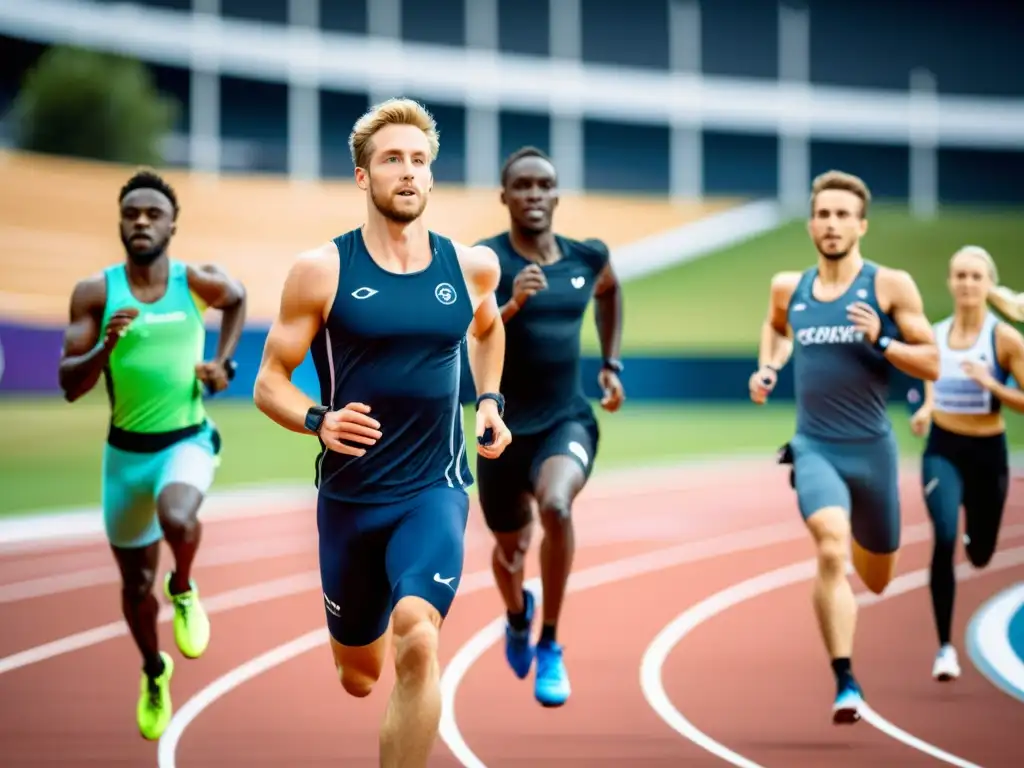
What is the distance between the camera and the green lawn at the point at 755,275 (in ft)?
111

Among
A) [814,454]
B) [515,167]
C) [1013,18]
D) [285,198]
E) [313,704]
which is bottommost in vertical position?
[313,704]

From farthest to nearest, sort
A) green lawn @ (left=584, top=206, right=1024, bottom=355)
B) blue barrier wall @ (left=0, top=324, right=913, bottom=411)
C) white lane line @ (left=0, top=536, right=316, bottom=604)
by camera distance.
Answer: green lawn @ (left=584, top=206, right=1024, bottom=355) → blue barrier wall @ (left=0, top=324, right=913, bottom=411) → white lane line @ (left=0, top=536, right=316, bottom=604)

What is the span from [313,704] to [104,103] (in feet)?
119

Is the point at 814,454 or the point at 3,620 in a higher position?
the point at 814,454

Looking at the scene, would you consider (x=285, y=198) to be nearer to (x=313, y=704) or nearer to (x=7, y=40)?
(x=7, y=40)

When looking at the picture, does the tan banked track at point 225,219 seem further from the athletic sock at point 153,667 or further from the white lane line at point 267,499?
the athletic sock at point 153,667

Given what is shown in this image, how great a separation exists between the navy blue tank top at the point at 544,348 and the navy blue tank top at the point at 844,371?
1.22 meters

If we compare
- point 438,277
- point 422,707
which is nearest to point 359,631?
point 422,707

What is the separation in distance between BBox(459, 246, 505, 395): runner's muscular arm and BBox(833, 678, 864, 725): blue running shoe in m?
2.25

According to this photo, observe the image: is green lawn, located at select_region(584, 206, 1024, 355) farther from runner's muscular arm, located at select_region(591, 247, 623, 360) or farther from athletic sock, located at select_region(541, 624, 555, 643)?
athletic sock, located at select_region(541, 624, 555, 643)

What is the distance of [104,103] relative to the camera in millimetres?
41562

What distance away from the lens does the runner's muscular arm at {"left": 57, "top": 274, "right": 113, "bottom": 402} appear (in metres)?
7.22

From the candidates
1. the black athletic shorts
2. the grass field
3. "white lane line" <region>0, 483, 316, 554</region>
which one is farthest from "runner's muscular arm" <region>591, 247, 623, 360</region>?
the grass field

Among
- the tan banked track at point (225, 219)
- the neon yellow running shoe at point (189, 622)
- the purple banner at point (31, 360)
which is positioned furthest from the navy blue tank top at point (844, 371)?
the tan banked track at point (225, 219)
